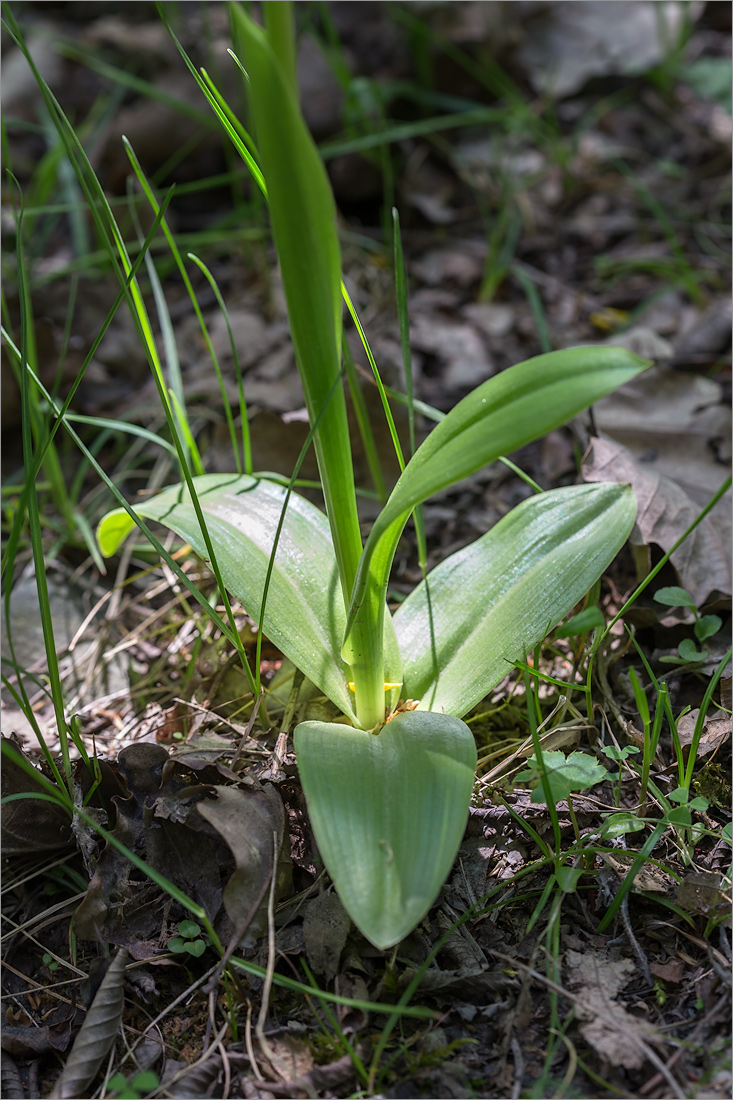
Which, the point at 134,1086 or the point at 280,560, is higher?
the point at 280,560

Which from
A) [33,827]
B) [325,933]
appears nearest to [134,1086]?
[325,933]

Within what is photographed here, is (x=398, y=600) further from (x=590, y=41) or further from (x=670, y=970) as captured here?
(x=590, y=41)

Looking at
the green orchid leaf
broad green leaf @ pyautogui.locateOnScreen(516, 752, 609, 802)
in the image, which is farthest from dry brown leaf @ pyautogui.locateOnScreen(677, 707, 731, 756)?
the green orchid leaf

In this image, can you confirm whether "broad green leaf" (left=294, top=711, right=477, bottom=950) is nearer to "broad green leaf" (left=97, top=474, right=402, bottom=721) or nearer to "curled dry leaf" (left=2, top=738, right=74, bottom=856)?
"broad green leaf" (left=97, top=474, right=402, bottom=721)

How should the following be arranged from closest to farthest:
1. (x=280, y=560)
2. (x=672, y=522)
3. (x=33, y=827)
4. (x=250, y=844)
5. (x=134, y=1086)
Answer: (x=134, y=1086) → (x=250, y=844) → (x=33, y=827) → (x=280, y=560) → (x=672, y=522)

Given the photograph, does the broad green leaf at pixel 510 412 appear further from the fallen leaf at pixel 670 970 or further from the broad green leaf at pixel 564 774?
the fallen leaf at pixel 670 970

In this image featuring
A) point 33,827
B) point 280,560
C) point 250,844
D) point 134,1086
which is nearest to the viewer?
point 134,1086
